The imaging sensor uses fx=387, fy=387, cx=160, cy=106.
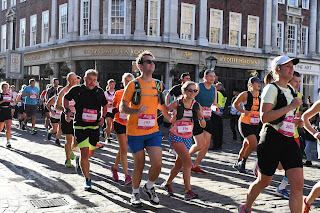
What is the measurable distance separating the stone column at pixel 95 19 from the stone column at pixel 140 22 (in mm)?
2484

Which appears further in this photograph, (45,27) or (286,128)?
(45,27)

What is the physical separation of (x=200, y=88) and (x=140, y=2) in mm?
17274

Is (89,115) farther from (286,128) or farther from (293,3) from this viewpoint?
(293,3)

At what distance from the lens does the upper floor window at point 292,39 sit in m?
30.6

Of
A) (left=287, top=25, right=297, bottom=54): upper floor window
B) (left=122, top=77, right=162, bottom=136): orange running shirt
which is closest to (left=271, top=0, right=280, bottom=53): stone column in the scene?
(left=287, top=25, right=297, bottom=54): upper floor window

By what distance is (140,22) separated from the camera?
2394 centimetres

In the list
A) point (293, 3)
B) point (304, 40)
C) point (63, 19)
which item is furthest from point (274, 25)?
point (63, 19)

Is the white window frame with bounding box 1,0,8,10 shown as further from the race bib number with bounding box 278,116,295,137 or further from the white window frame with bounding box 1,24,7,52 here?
the race bib number with bounding box 278,116,295,137

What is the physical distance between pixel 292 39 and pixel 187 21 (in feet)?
33.7

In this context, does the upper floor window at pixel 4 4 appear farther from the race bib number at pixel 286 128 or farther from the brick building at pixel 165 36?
the race bib number at pixel 286 128

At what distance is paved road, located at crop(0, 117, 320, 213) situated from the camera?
17.5 feet

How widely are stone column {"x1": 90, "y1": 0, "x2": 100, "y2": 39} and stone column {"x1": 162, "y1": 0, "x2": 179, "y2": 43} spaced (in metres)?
4.20

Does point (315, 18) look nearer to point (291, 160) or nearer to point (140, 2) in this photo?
point (140, 2)

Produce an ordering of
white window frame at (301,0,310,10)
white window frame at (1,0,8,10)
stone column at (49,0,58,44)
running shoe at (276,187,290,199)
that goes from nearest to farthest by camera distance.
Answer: running shoe at (276,187,290,199) < stone column at (49,0,58,44) < white window frame at (301,0,310,10) < white window frame at (1,0,8,10)
